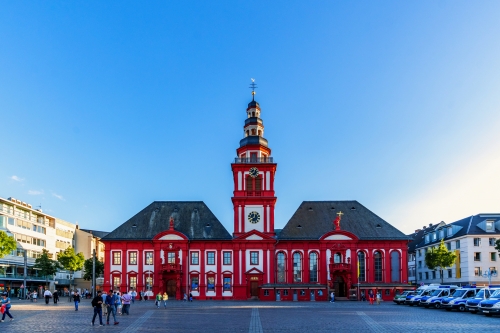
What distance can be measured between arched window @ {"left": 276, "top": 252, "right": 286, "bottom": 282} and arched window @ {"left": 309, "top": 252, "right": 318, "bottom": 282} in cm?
363

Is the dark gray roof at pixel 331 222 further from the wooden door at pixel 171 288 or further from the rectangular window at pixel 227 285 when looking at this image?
the wooden door at pixel 171 288

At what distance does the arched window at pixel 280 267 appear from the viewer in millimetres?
77438

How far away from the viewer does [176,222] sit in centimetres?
8106

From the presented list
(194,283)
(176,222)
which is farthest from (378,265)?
(176,222)

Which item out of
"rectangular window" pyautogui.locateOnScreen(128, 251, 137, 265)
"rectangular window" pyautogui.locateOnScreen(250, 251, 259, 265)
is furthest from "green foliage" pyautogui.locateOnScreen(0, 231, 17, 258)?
"rectangular window" pyautogui.locateOnScreen(250, 251, 259, 265)

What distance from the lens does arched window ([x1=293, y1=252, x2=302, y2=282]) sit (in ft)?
254

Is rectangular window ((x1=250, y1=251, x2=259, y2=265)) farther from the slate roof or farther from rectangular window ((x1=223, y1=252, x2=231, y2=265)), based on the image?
the slate roof

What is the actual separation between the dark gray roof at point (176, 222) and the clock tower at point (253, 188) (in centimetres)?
368

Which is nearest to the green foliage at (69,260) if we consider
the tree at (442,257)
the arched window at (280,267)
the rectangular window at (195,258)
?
the rectangular window at (195,258)

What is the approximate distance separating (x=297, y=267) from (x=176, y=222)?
711 inches

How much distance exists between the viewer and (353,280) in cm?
7662

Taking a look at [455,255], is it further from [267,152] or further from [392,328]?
[392,328]

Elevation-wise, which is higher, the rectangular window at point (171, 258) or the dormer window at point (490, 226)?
the dormer window at point (490, 226)

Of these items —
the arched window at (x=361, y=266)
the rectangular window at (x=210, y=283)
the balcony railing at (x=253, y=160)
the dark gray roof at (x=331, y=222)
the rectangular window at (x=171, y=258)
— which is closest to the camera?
the arched window at (x=361, y=266)
